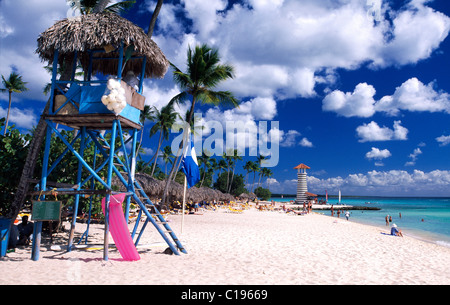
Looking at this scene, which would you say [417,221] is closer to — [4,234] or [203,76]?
[203,76]

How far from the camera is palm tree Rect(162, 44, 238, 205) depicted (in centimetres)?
1805

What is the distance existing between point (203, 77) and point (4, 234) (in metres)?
13.5

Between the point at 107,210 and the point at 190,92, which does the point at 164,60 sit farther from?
the point at 190,92

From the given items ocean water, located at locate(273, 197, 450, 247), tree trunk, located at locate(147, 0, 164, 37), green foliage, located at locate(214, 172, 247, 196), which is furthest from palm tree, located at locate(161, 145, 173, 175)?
tree trunk, located at locate(147, 0, 164, 37)

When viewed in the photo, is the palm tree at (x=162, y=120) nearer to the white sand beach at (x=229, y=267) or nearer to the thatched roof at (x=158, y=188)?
the thatched roof at (x=158, y=188)

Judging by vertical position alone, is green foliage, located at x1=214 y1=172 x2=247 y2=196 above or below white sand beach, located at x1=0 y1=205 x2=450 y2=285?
above

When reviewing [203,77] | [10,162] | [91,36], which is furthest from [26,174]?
[203,77]

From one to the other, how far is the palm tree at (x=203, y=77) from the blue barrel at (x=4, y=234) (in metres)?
11.2

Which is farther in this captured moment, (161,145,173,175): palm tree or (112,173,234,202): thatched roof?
(161,145,173,175): palm tree

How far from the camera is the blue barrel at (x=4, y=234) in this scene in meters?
6.73

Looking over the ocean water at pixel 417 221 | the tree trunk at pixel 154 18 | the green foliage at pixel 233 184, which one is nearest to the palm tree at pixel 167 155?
the green foliage at pixel 233 184

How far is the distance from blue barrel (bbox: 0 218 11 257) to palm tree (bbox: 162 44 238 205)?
11.2 m

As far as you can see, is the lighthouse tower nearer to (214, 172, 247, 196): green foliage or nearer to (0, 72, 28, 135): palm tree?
(214, 172, 247, 196): green foliage
